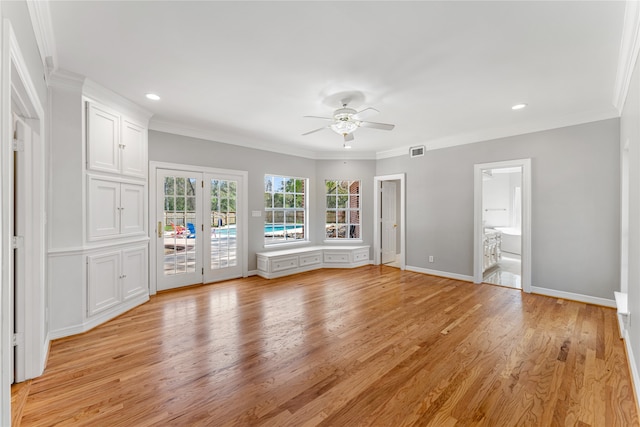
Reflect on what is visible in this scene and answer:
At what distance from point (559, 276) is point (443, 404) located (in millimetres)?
3481

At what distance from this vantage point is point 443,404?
1907 millimetres

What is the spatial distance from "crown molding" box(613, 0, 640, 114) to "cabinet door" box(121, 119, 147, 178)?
15.6ft

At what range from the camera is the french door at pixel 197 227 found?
4.42 metres

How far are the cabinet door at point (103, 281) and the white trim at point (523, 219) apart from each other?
17.6 feet

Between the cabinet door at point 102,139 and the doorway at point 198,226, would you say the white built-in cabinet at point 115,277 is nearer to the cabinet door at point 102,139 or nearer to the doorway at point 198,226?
the doorway at point 198,226

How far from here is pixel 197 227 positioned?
474 cm

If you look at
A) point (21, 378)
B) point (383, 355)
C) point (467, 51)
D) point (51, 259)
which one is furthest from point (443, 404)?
point (51, 259)

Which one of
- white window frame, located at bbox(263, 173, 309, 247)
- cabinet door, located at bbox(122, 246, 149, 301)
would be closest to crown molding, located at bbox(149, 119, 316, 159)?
white window frame, located at bbox(263, 173, 309, 247)

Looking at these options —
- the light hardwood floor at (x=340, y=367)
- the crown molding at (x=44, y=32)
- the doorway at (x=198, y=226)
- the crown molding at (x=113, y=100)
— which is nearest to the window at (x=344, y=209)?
the doorway at (x=198, y=226)

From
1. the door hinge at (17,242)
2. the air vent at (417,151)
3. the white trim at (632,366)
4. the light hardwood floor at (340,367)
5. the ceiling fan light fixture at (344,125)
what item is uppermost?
the air vent at (417,151)

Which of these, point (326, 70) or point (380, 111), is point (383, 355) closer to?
point (326, 70)

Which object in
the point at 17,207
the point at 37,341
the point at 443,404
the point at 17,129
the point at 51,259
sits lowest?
the point at 443,404

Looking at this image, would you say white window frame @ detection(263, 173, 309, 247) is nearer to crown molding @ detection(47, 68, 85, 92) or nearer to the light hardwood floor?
the light hardwood floor

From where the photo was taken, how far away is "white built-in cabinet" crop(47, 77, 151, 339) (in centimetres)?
282
